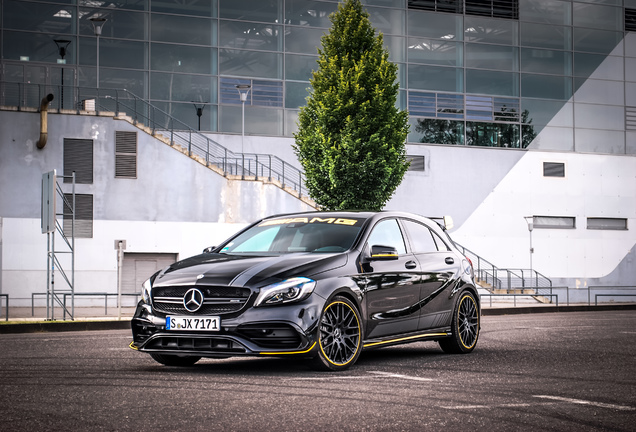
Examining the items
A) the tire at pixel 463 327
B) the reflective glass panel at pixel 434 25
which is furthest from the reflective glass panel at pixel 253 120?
the tire at pixel 463 327

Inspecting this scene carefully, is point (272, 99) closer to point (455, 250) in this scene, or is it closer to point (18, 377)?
point (455, 250)

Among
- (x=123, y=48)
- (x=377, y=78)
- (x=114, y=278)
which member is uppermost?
(x=123, y=48)

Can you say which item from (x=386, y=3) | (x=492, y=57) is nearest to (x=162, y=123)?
(x=386, y=3)

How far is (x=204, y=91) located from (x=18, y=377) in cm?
2992

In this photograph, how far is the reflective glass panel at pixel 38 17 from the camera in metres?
35.9

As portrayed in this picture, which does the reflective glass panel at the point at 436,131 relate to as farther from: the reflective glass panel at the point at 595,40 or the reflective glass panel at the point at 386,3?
the reflective glass panel at the point at 595,40

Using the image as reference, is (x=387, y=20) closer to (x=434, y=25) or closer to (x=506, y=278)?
(x=434, y=25)

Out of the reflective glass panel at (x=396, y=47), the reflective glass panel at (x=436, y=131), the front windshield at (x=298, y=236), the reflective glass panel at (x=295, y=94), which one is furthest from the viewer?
the reflective glass panel at (x=396, y=47)

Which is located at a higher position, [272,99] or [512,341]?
[272,99]

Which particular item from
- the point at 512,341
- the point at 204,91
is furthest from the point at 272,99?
the point at 512,341

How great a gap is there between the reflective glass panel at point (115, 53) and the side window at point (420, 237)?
27254 millimetres

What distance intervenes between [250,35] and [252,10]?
3.70 ft

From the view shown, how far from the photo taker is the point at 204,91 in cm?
3803

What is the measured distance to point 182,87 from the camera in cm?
3775
